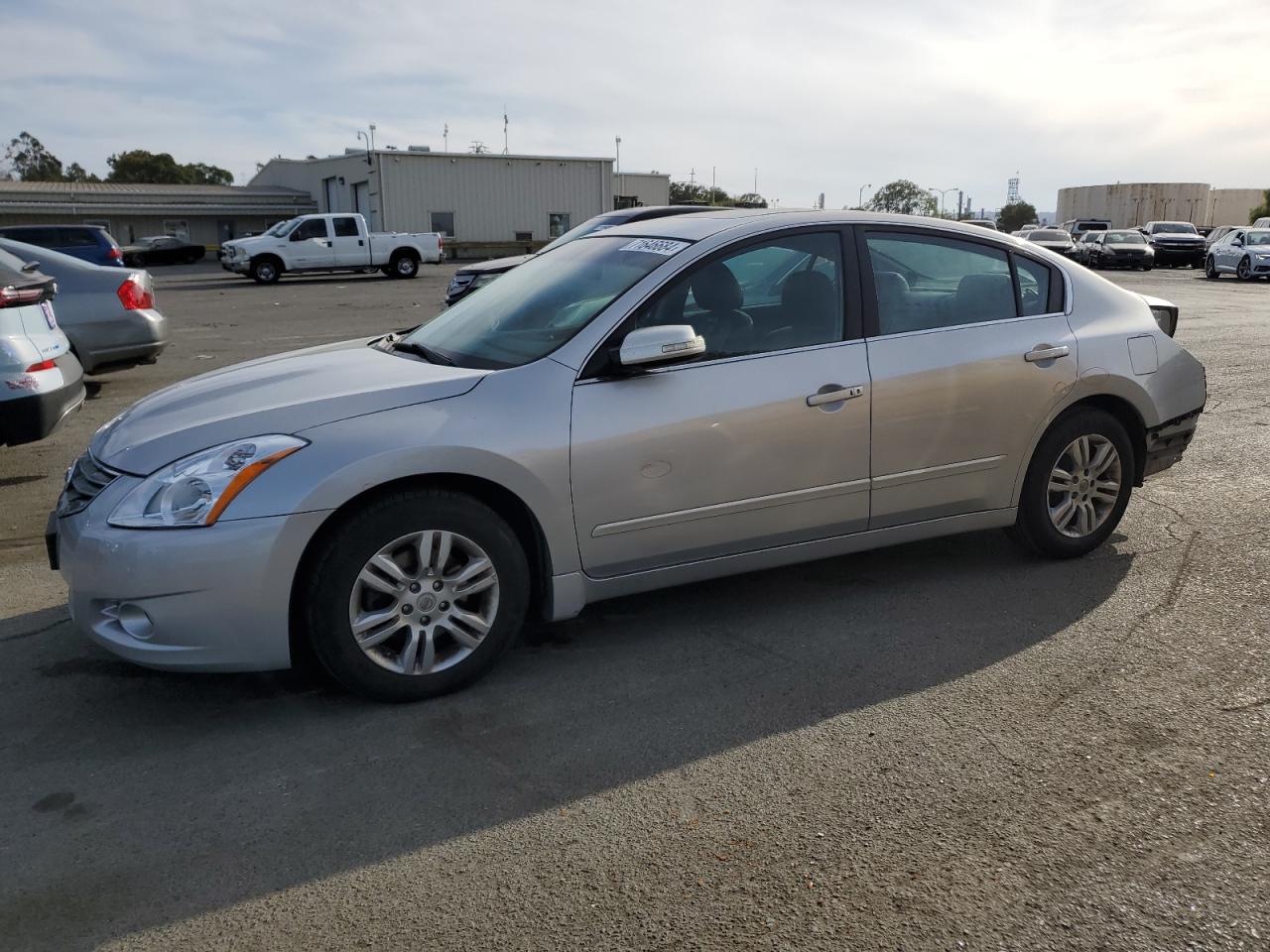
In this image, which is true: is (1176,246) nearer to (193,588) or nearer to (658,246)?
(658,246)

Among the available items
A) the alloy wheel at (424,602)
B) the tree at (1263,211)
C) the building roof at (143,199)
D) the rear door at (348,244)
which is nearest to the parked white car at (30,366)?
the alloy wheel at (424,602)

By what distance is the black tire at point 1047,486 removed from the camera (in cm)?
481

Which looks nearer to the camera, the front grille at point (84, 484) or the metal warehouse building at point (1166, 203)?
the front grille at point (84, 484)

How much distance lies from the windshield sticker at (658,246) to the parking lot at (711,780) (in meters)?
1.49

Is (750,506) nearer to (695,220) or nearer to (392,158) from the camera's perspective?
(695,220)

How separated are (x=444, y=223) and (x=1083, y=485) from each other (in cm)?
4485

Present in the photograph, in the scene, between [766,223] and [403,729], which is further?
[766,223]

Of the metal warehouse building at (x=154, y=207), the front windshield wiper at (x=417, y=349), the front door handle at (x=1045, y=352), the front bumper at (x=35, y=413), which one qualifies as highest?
the metal warehouse building at (x=154, y=207)

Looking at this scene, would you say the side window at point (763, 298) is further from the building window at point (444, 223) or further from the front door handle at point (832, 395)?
the building window at point (444, 223)

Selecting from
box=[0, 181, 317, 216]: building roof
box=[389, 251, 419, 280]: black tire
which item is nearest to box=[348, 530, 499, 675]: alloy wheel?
box=[389, 251, 419, 280]: black tire

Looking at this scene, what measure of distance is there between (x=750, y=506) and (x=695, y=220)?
1.32 metres

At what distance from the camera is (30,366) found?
591 centimetres

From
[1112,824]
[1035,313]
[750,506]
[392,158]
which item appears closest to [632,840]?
[1112,824]

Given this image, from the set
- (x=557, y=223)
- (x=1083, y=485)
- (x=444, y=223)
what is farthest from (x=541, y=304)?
(x=557, y=223)
